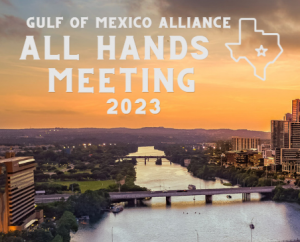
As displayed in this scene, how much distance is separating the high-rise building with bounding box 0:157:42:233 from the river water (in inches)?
59.9

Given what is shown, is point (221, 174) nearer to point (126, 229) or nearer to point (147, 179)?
point (147, 179)

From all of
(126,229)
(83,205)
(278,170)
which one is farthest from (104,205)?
(278,170)

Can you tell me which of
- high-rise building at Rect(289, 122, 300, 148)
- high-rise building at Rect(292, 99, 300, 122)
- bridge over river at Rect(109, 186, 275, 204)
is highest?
high-rise building at Rect(292, 99, 300, 122)

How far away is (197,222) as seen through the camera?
1425 cm

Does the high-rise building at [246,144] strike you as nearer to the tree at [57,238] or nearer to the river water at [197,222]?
the river water at [197,222]

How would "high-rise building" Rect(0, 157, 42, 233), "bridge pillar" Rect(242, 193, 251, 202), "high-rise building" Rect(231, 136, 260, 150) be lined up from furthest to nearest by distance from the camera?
"high-rise building" Rect(231, 136, 260, 150)
"bridge pillar" Rect(242, 193, 251, 202)
"high-rise building" Rect(0, 157, 42, 233)

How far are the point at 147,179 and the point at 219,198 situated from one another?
7.31 meters

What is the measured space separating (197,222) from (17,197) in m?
5.92

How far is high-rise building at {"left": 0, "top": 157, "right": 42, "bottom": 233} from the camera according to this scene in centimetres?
1109

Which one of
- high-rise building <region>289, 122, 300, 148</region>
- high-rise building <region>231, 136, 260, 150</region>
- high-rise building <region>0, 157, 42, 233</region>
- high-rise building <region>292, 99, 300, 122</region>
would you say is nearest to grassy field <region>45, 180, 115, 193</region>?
high-rise building <region>0, 157, 42, 233</region>

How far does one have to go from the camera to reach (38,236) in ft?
33.5

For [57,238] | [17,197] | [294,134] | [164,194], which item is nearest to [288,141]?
[294,134]

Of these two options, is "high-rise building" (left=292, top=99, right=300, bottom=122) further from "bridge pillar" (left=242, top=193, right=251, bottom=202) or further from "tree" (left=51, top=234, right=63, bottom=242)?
"tree" (left=51, top=234, right=63, bottom=242)

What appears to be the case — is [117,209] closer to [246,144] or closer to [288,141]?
[288,141]
